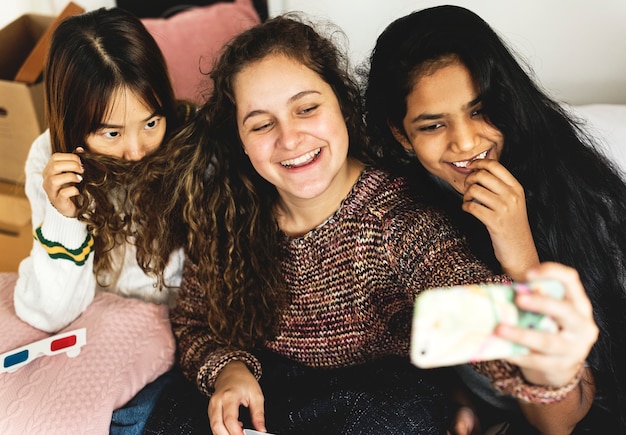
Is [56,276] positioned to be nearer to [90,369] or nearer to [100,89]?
[90,369]

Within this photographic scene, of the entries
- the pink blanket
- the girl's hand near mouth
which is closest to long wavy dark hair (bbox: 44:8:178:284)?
the pink blanket

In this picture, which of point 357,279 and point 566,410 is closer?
point 566,410

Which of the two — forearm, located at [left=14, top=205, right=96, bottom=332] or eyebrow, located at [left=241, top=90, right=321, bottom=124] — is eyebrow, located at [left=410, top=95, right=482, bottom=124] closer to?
eyebrow, located at [left=241, top=90, right=321, bottom=124]

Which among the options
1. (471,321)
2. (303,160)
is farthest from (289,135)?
(471,321)

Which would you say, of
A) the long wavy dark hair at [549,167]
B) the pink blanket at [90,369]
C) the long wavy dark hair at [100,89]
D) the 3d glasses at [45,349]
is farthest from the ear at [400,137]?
the 3d glasses at [45,349]

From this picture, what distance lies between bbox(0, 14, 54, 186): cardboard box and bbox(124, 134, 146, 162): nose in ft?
1.70

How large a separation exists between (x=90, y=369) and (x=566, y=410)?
33.9 inches

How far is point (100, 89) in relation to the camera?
121cm

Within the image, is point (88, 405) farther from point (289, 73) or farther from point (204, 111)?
point (289, 73)

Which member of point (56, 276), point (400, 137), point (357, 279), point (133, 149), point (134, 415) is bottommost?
point (134, 415)

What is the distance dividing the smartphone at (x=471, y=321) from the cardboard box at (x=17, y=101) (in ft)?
4.32

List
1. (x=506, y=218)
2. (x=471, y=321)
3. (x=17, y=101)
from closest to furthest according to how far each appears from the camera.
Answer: (x=471, y=321) < (x=506, y=218) < (x=17, y=101)

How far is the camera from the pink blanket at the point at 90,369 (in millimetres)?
1146

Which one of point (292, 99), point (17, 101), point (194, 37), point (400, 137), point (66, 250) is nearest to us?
point (292, 99)
